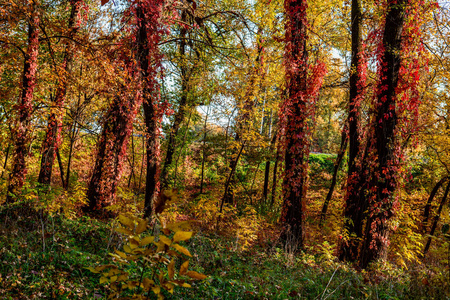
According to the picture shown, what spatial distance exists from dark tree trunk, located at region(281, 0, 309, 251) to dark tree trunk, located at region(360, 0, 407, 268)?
1.35 m

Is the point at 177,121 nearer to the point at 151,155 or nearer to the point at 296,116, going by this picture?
the point at 151,155

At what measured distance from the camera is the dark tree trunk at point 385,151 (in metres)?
5.21

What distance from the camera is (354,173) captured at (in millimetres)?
6387

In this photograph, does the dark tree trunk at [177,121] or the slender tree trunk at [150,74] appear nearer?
the slender tree trunk at [150,74]

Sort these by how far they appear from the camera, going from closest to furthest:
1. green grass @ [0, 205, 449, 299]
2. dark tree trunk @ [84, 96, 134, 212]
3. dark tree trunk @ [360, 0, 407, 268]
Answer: green grass @ [0, 205, 449, 299] < dark tree trunk @ [360, 0, 407, 268] < dark tree trunk @ [84, 96, 134, 212]

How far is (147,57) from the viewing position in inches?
233

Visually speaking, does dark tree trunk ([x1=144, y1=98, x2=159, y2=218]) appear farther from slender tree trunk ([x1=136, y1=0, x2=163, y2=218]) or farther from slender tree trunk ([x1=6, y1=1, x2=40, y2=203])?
slender tree trunk ([x1=6, y1=1, x2=40, y2=203])

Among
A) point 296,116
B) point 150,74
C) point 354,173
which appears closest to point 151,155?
point 150,74

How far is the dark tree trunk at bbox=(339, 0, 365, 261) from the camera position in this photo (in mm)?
6102

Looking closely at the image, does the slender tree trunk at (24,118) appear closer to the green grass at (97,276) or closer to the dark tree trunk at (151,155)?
the green grass at (97,276)

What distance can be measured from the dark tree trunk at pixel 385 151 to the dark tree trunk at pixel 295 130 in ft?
4.44

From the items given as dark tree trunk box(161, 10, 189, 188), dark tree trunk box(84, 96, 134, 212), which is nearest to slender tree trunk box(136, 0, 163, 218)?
dark tree trunk box(84, 96, 134, 212)

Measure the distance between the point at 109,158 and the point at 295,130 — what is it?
4.52 metres

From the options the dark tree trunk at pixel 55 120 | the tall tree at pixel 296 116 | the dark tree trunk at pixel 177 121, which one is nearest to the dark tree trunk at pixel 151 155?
the dark tree trunk at pixel 55 120
